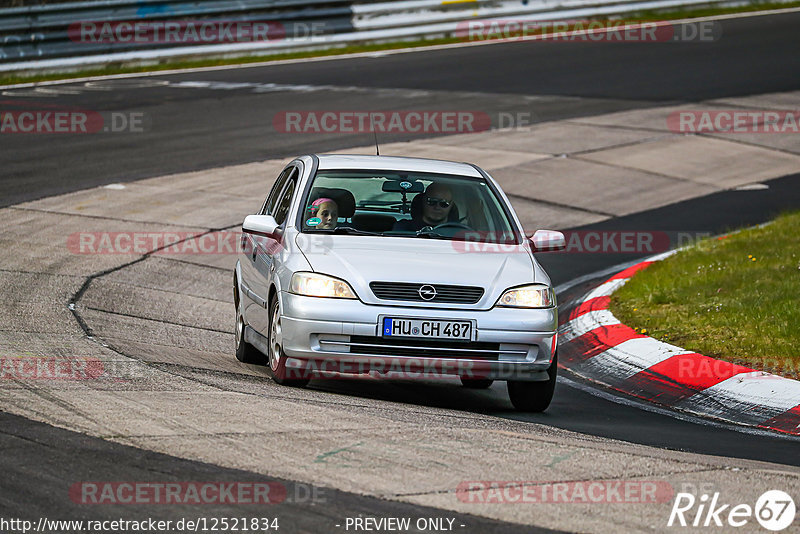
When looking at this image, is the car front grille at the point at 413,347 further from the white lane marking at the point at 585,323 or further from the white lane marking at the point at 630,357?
the white lane marking at the point at 585,323

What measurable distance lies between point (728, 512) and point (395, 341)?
2694 mm

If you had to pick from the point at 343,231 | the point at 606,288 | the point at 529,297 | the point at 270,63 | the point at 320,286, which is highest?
the point at 270,63

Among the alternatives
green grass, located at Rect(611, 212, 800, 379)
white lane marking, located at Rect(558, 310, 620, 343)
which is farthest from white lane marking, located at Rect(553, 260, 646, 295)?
white lane marking, located at Rect(558, 310, 620, 343)

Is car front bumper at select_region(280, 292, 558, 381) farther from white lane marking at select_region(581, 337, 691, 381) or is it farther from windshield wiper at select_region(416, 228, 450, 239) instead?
white lane marking at select_region(581, 337, 691, 381)

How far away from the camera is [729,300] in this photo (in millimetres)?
10297

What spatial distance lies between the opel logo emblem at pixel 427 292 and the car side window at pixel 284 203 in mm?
1637

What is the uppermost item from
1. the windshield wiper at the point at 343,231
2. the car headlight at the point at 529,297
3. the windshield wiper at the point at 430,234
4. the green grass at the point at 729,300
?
the windshield wiper at the point at 343,231

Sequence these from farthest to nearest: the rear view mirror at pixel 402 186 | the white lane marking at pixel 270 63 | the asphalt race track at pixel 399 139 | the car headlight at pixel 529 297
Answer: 1. the white lane marking at pixel 270 63
2. the rear view mirror at pixel 402 186
3. the car headlight at pixel 529 297
4. the asphalt race track at pixel 399 139

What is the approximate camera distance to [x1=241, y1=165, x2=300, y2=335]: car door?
326 inches

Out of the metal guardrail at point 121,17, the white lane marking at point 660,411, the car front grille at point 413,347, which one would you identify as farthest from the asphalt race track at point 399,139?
the metal guardrail at point 121,17

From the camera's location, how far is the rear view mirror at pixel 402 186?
28.4ft

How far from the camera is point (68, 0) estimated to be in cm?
2586

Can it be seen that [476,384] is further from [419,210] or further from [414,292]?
[414,292]

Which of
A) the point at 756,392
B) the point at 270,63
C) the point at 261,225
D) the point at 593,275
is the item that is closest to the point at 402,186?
the point at 261,225
